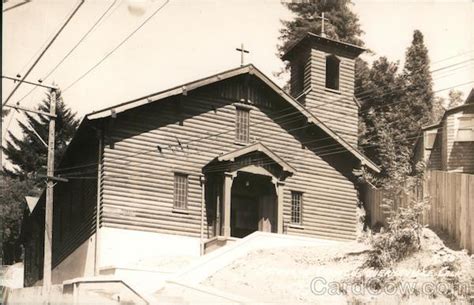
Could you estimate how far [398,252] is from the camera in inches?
761

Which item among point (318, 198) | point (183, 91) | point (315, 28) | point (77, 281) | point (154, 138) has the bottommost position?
point (77, 281)

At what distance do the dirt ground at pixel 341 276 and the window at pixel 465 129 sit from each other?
67.2 ft

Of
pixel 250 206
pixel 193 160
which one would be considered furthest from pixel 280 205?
pixel 193 160

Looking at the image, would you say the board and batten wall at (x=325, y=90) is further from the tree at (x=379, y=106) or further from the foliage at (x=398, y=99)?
the foliage at (x=398, y=99)

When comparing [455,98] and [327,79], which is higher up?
[455,98]

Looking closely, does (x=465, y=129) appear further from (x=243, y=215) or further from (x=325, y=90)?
(x=243, y=215)

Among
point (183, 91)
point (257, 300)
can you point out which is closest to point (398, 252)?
point (257, 300)

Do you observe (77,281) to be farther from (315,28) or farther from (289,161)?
(315,28)

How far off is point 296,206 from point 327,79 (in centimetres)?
1007

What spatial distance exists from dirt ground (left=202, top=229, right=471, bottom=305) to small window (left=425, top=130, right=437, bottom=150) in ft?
75.3

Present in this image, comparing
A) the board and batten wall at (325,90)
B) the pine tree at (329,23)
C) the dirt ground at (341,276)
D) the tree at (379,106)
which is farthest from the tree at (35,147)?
the dirt ground at (341,276)

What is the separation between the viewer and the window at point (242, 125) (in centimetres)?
2805

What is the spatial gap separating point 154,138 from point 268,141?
203 inches

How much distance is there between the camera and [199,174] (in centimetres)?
2669
